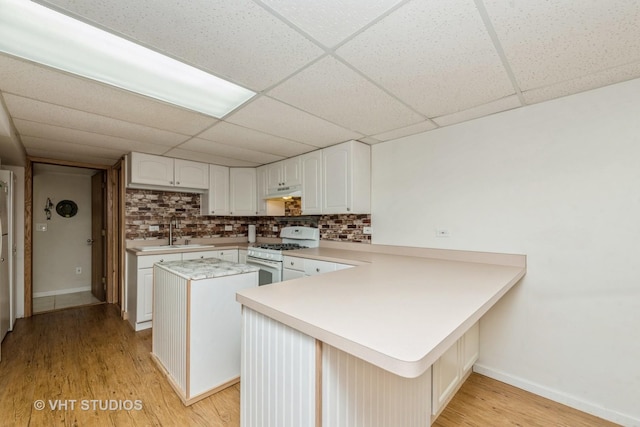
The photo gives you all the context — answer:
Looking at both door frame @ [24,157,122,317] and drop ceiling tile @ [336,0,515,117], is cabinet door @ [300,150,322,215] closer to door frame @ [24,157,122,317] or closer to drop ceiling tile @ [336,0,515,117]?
drop ceiling tile @ [336,0,515,117]

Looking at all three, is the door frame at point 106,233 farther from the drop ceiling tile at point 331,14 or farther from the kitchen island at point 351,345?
the drop ceiling tile at point 331,14

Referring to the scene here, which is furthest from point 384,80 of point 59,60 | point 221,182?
point 221,182

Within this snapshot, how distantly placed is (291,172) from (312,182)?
18.0 inches

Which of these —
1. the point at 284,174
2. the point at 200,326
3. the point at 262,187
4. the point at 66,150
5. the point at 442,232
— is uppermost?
the point at 66,150

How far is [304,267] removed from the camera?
2.96m

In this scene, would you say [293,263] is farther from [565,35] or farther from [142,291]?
[565,35]

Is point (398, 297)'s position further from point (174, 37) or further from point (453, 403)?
point (174, 37)

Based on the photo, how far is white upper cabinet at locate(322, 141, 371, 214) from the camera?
295 centimetres

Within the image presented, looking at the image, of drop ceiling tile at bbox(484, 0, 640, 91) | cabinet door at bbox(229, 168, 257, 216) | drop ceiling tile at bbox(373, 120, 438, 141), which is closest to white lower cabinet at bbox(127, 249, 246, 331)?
cabinet door at bbox(229, 168, 257, 216)

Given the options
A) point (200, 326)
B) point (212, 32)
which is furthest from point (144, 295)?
point (212, 32)

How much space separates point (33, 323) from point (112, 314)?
0.76 meters

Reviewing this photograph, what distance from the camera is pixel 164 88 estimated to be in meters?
1.83

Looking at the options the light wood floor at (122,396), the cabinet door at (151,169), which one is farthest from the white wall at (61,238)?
the cabinet door at (151,169)

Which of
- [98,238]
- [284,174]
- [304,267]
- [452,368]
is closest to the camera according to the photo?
[452,368]
